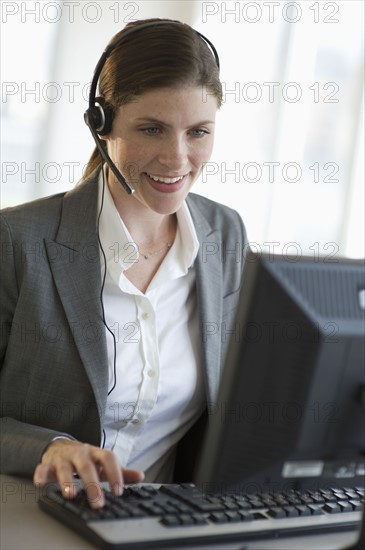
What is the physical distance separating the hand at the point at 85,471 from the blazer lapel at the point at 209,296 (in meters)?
0.40

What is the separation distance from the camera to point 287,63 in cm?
377

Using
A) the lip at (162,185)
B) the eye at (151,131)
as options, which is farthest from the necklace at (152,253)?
the eye at (151,131)

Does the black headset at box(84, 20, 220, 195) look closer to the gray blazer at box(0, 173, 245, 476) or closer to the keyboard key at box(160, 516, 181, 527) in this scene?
the gray blazer at box(0, 173, 245, 476)

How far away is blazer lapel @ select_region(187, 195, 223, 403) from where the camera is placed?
1.55m

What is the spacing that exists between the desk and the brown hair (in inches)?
29.3

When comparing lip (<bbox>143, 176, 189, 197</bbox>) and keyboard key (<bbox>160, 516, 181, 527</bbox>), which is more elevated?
lip (<bbox>143, 176, 189, 197</bbox>)

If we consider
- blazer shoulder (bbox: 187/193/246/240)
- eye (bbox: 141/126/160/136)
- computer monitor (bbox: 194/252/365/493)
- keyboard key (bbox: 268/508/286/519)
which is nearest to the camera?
computer monitor (bbox: 194/252/365/493)

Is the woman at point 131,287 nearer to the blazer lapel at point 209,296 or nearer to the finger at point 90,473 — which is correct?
the blazer lapel at point 209,296

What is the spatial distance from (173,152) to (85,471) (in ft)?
2.17

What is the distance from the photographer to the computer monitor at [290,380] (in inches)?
33.5

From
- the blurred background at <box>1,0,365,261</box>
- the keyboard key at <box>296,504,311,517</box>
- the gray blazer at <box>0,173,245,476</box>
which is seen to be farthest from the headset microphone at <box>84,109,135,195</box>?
the blurred background at <box>1,0,365,261</box>

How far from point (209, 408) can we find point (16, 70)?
7.30 ft

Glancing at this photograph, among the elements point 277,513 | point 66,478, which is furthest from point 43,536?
point 277,513

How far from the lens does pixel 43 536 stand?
1.00 meters
